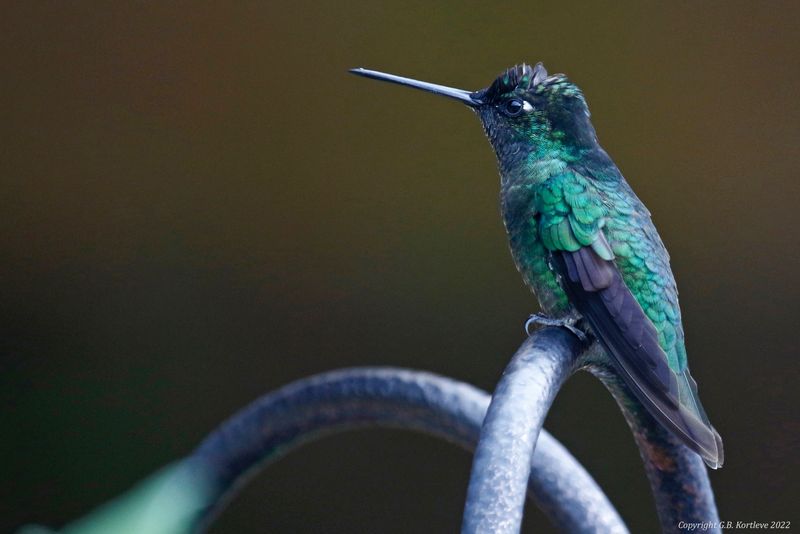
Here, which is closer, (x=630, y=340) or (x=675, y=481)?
(x=675, y=481)

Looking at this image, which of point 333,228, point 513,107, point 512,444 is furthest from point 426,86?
point 333,228

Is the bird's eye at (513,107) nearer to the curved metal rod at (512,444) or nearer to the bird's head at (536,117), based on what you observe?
the bird's head at (536,117)

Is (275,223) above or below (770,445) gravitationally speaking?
above

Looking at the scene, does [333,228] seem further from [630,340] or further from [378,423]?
[378,423]

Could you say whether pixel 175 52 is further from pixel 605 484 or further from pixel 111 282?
pixel 605 484

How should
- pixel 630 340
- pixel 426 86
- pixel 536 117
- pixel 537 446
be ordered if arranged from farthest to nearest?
pixel 536 117 < pixel 426 86 < pixel 630 340 < pixel 537 446

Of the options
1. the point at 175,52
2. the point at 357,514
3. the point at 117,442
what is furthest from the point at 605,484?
the point at 175,52

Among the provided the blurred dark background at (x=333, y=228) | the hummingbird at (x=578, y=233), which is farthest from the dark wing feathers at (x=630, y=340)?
the blurred dark background at (x=333, y=228)
